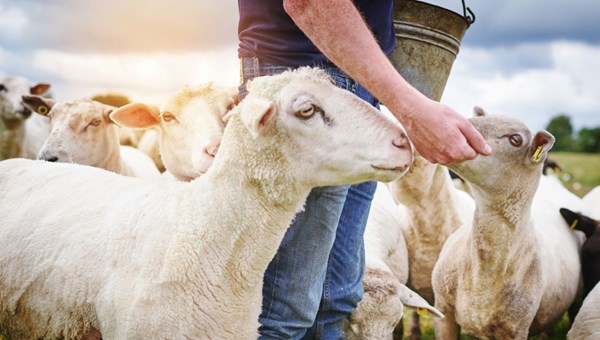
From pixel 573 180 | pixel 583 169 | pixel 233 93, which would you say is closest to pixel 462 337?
pixel 233 93

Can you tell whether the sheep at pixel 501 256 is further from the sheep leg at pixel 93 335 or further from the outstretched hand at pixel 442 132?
the sheep leg at pixel 93 335

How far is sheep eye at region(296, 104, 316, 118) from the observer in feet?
7.93

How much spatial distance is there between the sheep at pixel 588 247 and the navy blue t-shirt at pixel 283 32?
343cm

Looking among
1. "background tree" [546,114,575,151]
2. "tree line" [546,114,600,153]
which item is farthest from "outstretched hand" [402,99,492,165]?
"background tree" [546,114,575,151]

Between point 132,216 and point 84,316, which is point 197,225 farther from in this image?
point 84,316

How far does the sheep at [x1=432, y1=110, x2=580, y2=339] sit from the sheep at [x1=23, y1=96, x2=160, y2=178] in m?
2.76

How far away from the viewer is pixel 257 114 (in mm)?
2357

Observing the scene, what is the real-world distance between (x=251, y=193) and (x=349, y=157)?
16.6 inches

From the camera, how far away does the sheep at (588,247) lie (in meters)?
5.32

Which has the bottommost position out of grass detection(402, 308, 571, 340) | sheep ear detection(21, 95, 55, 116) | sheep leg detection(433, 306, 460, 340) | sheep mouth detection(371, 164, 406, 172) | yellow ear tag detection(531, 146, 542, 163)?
grass detection(402, 308, 571, 340)

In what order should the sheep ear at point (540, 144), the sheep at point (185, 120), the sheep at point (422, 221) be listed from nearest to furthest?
the sheep ear at point (540, 144)
the sheep at point (185, 120)
the sheep at point (422, 221)

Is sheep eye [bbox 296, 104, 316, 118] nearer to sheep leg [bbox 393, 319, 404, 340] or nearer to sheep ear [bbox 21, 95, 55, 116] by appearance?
sheep leg [bbox 393, 319, 404, 340]

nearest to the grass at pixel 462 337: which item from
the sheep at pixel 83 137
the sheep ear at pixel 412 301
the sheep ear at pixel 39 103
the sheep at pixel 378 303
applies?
the sheep at pixel 378 303

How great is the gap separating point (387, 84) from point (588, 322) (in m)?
2.58
